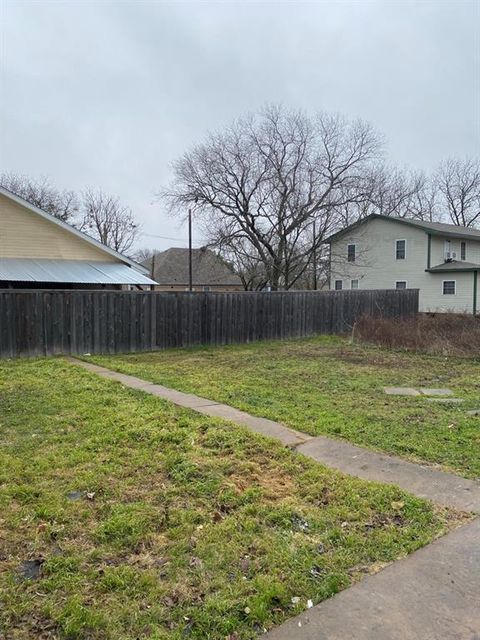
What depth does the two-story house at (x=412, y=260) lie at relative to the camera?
26469 millimetres

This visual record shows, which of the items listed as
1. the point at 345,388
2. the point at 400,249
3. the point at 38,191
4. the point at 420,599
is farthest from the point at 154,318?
the point at 38,191

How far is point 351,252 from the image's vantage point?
29938mm

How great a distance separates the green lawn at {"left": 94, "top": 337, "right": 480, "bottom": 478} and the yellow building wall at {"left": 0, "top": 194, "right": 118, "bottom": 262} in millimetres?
5747

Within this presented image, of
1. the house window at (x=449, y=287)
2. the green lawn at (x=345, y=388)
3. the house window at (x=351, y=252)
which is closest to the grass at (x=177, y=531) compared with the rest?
the green lawn at (x=345, y=388)

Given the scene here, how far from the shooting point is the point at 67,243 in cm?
1561

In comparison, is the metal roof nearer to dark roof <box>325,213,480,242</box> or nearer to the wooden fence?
the wooden fence

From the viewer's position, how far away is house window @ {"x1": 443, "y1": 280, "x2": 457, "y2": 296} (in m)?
26.7

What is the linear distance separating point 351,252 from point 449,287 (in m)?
6.17

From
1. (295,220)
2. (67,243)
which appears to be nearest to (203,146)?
(295,220)

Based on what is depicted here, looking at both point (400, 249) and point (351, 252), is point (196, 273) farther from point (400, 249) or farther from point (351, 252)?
point (400, 249)

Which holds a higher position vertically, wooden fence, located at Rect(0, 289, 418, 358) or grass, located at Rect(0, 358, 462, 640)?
wooden fence, located at Rect(0, 289, 418, 358)

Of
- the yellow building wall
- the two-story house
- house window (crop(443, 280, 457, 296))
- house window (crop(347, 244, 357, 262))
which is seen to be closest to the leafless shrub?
the yellow building wall

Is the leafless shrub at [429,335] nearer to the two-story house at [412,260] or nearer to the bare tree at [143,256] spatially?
the two-story house at [412,260]

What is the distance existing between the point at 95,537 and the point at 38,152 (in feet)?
A: 88.3
